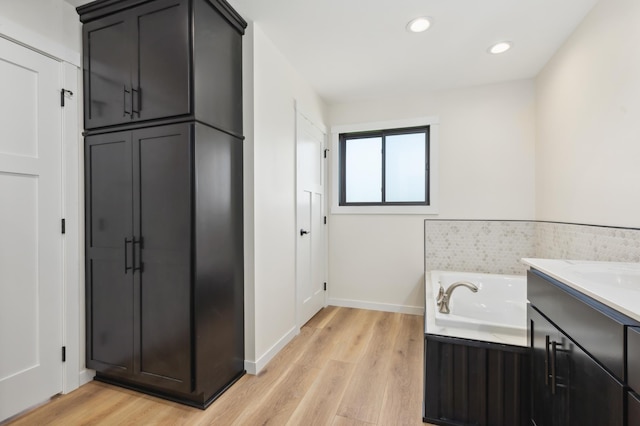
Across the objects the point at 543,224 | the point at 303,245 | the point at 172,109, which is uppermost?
the point at 172,109

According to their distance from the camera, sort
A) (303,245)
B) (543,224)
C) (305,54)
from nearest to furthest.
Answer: (305,54) < (543,224) < (303,245)

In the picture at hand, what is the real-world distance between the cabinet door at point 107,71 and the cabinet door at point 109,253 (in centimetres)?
13

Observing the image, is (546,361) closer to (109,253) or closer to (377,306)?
(377,306)

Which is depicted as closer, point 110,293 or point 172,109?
point 172,109

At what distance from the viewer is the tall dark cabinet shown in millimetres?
1616

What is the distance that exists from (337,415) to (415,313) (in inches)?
72.7

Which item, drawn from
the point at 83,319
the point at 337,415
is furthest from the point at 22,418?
the point at 337,415

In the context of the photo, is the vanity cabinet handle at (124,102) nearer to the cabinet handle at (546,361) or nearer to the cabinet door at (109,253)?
the cabinet door at (109,253)

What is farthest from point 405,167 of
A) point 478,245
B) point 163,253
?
point 163,253

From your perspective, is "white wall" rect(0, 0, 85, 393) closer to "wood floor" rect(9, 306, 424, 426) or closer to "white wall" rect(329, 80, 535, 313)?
"wood floor" rect(9, 306, 424, 426)

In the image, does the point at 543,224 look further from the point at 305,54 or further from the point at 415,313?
the point at 305,54

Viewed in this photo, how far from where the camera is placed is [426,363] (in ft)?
5.19

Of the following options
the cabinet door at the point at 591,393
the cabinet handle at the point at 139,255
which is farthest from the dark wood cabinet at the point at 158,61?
the cabinet door at the point at 591,393

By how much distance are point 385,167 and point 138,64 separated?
8.22ft
